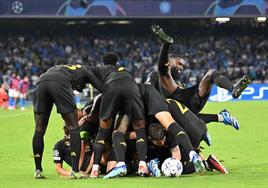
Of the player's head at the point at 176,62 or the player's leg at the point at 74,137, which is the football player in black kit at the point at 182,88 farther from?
the player's leg at the point at 74,137

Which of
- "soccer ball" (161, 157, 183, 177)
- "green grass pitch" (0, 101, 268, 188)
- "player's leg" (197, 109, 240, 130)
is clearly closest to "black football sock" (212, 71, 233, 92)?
"player's leg" (197, 109, 240, 130)

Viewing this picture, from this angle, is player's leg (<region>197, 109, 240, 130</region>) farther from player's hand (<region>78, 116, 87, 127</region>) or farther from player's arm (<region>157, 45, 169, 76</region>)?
player's hand (<region>78, 116, 87, 127</region>)

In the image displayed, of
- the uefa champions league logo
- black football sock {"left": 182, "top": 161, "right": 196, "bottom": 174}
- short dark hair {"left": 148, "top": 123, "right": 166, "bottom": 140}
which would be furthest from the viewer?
→ the uefa champions league logo

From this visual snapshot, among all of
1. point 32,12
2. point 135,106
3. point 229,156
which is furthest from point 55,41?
point 135,106

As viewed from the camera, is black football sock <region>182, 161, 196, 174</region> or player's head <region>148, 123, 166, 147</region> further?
black football sock <region>182, 161, 196, 174</region>

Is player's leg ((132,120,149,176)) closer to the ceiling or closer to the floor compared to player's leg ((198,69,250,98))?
closer to the floor

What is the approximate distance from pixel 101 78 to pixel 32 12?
1207 inches

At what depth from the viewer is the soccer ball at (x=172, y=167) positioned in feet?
32.8

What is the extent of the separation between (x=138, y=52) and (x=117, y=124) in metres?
35.6

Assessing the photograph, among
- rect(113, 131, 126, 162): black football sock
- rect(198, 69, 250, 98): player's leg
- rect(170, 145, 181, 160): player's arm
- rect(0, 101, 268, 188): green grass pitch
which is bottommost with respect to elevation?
rect(0, 101, 268, 188): green grass pitch

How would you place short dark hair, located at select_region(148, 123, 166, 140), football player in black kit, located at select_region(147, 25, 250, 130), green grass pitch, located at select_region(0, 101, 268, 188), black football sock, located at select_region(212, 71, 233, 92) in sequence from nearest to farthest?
green grass pitch, located at select_region(0, 101, 268, 188)
short dark hair, located at select_region(148, 123, 166, 140)
black football sock, located at select_region(212, 71, 233, 92)
football player in black kit, located at select_region(147, 25, 250, 130)

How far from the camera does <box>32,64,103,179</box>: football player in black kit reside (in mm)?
10070

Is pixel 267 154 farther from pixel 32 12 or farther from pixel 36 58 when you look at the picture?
pixel 36 58

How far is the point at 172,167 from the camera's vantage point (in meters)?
10.0
